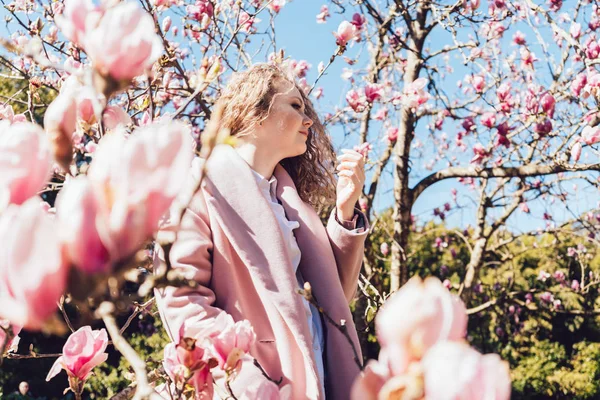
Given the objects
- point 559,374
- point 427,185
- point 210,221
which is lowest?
point 559,374

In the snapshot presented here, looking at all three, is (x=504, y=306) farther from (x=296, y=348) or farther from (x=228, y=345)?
(x=228, y=345)

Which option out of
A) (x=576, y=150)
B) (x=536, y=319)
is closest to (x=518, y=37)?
(x=576, y=150)

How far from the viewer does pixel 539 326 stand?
5629 millimetres

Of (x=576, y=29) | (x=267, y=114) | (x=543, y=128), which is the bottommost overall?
(x=267, y=114)

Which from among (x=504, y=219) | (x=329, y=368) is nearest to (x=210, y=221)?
(x=329, y=368)

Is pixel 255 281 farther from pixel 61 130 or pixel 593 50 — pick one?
pixel 593 50

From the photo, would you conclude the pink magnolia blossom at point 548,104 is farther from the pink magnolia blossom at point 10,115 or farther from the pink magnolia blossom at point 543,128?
the pink magnolia blossom at point 10,115

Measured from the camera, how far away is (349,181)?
161 centimetres

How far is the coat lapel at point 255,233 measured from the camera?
1.39 metres

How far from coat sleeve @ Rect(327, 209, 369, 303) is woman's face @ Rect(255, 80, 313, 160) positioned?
0.84ft

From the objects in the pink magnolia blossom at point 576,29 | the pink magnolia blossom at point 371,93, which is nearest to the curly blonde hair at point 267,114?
the pink magnolia blossom at point 371,93

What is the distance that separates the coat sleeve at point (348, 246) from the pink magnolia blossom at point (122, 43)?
1.22 m

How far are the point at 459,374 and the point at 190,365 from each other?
1.42 feet

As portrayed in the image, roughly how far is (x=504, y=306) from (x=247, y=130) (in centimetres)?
470
